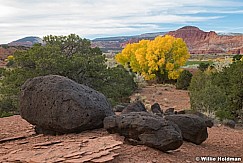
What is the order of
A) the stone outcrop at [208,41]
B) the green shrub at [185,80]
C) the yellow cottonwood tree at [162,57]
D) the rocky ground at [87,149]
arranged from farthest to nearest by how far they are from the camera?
the stone outcrop at [208,41] < the yellow cottonwood tree at [162,57] < the green shrub at [185,80] < the rocky ground at [87,149]

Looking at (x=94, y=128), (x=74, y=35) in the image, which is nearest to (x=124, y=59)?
(x=74, y=35)

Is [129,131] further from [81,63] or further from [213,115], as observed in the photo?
[213,115]

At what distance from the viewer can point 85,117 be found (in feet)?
30.9

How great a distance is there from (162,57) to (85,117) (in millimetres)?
34539

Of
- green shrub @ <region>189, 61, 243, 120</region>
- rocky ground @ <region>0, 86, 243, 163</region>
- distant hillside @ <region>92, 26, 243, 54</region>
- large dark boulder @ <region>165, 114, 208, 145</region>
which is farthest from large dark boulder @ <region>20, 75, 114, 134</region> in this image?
distant hillside @ <region>92, 26, 243, 54</region>

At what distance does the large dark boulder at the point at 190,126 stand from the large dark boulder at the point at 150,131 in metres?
1.57

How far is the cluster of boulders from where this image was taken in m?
8.67

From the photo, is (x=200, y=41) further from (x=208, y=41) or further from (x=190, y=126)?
(x=190, y=126)

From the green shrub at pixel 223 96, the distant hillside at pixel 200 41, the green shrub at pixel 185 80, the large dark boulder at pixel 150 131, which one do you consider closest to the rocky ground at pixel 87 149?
the large dark boulder at pixel 150 131

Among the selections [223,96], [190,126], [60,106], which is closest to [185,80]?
[223,96]

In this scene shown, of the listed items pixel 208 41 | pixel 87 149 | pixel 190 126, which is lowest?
pixel 208 41

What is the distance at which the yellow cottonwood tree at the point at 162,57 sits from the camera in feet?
140

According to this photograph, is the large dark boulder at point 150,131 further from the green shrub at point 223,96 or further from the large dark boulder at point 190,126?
the green shrub at point 223,96

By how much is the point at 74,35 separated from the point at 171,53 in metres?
24.8
